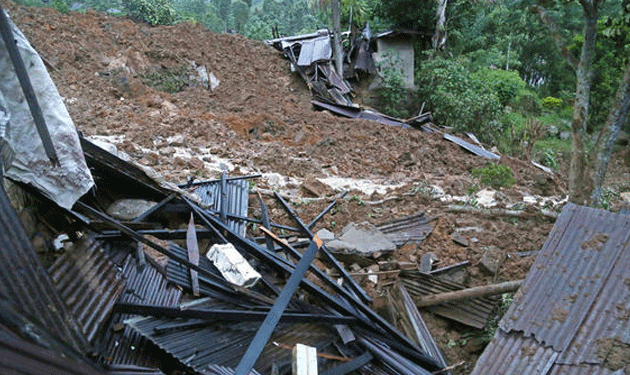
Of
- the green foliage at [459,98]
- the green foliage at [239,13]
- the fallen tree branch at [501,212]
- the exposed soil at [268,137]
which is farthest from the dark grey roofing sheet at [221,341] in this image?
the green foliage at [239,13]

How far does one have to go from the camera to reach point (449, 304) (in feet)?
13.0

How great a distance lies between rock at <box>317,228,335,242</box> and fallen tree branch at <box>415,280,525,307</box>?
1389 mm

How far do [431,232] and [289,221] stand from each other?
1.81 metres

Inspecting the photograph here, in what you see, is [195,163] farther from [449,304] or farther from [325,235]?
[449,304]

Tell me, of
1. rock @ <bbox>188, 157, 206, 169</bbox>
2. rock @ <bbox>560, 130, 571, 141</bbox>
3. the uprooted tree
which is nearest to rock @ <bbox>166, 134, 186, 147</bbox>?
rock @ <bbox>188, 157, 206, 169</bbox>

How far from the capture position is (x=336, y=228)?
17.8 ft

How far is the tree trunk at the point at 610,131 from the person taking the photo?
495cm

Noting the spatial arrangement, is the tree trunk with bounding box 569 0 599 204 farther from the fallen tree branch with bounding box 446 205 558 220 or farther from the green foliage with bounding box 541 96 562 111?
the green foliage with bounding box 541 96 562 111

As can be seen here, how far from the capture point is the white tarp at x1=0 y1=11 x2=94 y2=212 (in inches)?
89.1

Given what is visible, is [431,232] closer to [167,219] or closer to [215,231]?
[215,231]

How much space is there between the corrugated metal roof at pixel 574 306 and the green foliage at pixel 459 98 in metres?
10.3

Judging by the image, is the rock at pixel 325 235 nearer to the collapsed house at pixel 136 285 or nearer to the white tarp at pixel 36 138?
the collapsed house at pixel 136 285

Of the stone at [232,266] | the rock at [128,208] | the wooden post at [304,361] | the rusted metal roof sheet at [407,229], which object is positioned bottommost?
the rusted metal roof sheet at [407,229]

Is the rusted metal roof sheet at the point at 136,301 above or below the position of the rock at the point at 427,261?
above
